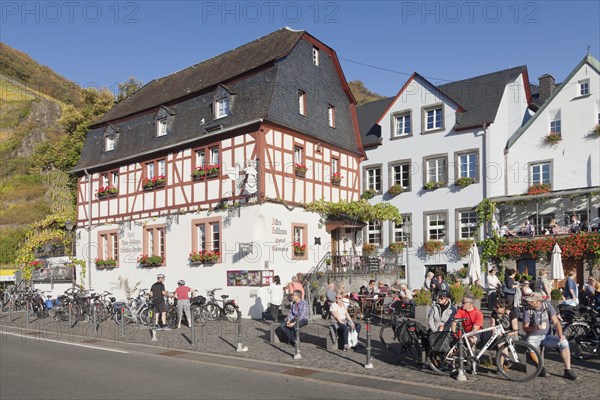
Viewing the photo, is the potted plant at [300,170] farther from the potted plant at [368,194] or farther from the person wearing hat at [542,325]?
the person wearing hat at [542,325]

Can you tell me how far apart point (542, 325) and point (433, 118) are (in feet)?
73.1

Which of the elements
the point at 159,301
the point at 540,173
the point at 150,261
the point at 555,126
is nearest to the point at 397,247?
the point at 540,173

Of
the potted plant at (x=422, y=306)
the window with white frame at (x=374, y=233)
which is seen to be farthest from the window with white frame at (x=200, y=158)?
the potted plant at (x=422, y=306)

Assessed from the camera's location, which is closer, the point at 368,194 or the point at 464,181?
the point at 464,181

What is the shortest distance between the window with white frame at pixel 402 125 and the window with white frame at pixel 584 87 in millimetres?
8382

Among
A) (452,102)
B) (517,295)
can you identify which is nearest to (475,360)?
(517,295)

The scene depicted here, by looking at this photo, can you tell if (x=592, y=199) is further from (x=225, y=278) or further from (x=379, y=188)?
(x=225, y=278)

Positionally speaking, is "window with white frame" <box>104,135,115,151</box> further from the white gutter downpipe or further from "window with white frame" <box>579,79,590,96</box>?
"window with white frame" <box>579,79,590,96</box>

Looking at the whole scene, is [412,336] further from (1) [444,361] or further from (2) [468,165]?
(2) [468,165]

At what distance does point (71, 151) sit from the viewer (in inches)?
1689

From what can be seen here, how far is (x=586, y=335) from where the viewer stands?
38.3 feet

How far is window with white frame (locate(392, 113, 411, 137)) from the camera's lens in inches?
1291

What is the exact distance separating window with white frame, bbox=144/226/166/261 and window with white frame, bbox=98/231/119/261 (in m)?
2.47

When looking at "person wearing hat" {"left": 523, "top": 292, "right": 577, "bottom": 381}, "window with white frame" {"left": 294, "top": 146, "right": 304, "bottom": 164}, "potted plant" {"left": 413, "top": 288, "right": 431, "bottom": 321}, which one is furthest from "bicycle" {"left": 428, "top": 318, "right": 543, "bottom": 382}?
"window with white frame" {"left": 294, "top": 146, "right": 304, "bottom": 164}
